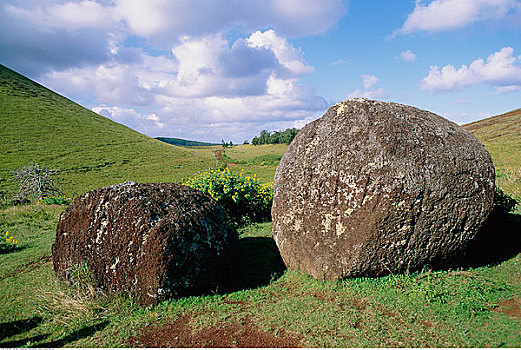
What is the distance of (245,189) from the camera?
13.0m

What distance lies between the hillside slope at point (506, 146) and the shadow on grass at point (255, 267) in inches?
504

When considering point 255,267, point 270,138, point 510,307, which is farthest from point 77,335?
point 270,138

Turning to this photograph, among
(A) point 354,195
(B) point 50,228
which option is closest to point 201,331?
(A) point 354,195

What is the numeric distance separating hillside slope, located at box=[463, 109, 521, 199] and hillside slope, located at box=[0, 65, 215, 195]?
108ft

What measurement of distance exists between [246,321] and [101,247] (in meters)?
Answer: 3.25

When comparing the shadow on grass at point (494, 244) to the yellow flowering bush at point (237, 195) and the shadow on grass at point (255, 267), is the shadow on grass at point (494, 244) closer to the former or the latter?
the shadow on grass at point (255, 267)

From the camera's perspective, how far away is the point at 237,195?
1254 cm

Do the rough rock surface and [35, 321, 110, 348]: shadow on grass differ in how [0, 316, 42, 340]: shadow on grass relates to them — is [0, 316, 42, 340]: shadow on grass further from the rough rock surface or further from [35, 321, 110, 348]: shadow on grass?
the rough rock surface

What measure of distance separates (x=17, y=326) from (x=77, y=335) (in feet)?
4.78

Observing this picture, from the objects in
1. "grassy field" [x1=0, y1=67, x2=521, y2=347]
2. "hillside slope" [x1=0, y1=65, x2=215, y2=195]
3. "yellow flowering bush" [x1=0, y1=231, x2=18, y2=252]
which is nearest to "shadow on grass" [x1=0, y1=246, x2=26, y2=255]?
"yellow flowering bush" [x1=0, y1=231, x2=18, y2=252]

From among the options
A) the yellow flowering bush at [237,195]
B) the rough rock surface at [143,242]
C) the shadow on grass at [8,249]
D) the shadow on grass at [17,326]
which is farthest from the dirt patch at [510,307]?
the shadow on grass at [8,249]

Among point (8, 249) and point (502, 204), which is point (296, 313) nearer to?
point (502, 204)

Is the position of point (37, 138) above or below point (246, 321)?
above

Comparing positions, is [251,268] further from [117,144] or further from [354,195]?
[117,144]
